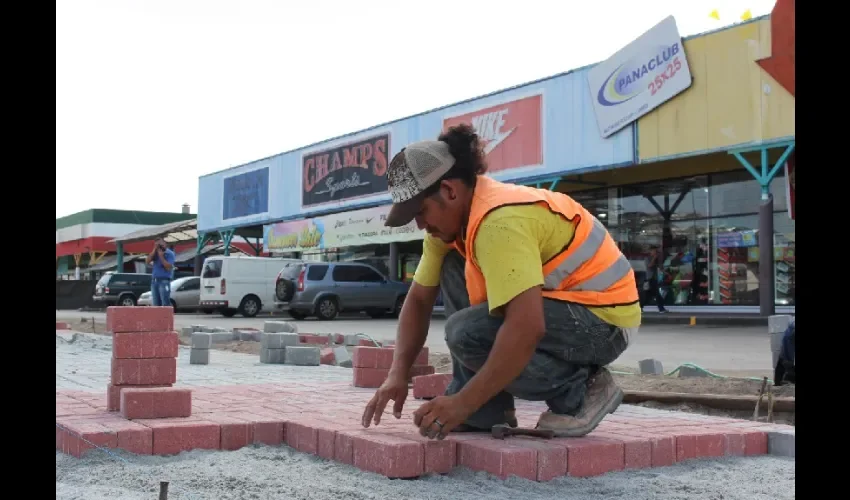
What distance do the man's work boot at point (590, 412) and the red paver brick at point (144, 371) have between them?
2156mm

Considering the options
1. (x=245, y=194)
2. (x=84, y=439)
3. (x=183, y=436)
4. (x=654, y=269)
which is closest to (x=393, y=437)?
(x=183, y=436)

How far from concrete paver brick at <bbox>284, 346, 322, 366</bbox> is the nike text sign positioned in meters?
11.3

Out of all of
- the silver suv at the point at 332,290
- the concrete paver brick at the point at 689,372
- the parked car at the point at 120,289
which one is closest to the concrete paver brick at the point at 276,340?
the concrete paver brick at the point at 689,372

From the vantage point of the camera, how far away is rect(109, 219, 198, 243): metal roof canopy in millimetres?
35156

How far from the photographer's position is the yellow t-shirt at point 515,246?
280 centimetres

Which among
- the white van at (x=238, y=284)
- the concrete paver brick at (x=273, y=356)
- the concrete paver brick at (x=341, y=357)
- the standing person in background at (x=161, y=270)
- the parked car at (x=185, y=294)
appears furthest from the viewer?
the parked car at (x=185, y=294)

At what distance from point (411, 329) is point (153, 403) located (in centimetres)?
139

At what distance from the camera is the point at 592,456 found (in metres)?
3.10

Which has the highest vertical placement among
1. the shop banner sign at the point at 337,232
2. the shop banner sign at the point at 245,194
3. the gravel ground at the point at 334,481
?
the shop banner sign at the point at 245,194

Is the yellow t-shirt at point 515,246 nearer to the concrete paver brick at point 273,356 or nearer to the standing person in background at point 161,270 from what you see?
the concrete paver brick at point 273,356

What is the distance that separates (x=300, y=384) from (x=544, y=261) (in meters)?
3.45

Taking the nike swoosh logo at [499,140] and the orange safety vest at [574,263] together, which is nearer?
the orange safety vest at [574,263]

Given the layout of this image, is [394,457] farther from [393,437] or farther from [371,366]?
[371,366]
